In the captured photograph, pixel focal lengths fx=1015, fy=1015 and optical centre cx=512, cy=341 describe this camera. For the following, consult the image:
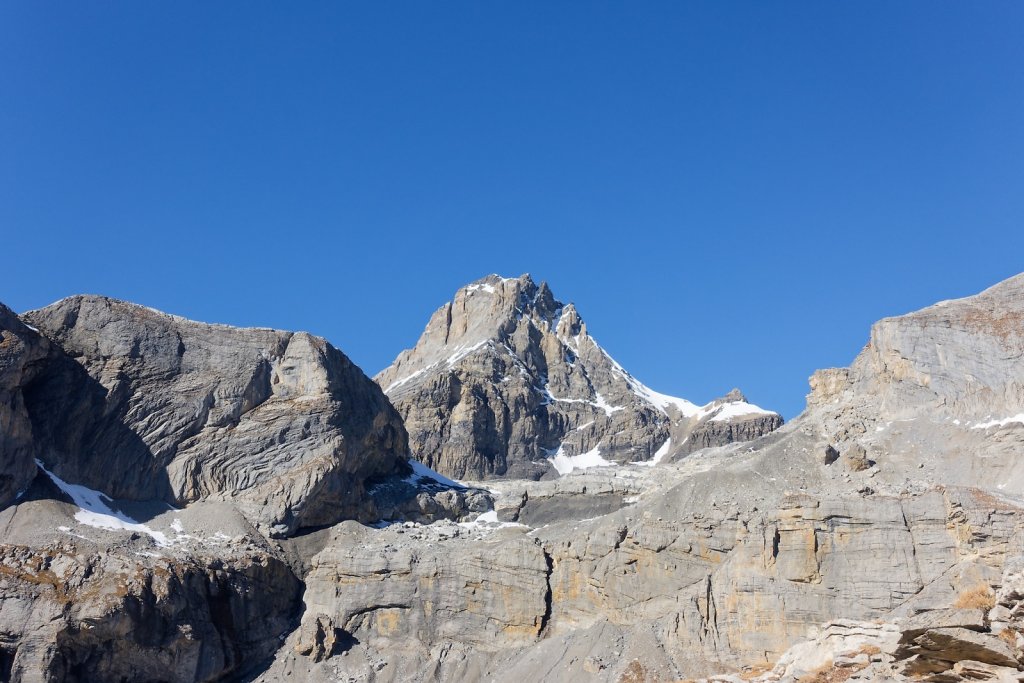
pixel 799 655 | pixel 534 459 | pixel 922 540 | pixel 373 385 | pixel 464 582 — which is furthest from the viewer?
pixel 534 459

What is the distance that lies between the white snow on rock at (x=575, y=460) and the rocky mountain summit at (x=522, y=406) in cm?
21

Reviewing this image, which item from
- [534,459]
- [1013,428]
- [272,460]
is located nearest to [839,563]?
[1013,428]

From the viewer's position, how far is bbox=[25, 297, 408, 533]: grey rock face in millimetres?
84625

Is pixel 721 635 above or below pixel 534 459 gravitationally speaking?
below

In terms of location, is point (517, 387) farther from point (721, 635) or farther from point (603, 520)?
point (721, 635)

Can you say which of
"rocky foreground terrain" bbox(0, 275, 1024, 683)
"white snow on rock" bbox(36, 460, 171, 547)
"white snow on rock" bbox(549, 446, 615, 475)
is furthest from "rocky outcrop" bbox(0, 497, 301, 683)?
"white snow on rock" bbox(549, 446, 615, 475)

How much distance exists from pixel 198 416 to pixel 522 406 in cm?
8544

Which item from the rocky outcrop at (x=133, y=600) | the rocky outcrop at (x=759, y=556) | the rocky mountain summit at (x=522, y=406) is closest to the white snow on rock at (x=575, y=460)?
the rocky mountain summit at (x=522, y=406)

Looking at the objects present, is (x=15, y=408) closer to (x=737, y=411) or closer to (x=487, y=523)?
(x=487, y=523)

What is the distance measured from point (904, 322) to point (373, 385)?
172 feet

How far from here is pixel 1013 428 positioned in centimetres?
6625

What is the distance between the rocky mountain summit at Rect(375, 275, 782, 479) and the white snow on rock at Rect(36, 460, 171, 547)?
7399cm

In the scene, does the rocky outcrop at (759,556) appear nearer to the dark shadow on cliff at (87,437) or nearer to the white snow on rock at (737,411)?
the dark shadow on cliff at (87,437)

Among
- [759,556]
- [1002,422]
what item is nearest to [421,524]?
[759,556]
